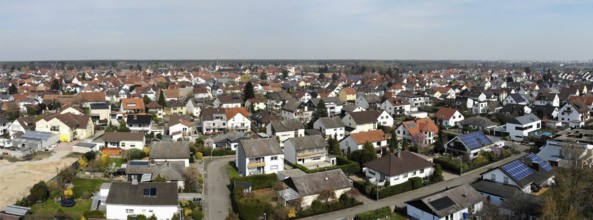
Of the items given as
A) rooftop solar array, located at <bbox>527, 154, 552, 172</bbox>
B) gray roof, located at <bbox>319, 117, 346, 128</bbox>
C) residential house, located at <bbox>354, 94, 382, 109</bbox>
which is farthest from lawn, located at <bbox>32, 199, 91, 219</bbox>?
residential house, located at <bbox>354, 94, 382, 109</bbox>

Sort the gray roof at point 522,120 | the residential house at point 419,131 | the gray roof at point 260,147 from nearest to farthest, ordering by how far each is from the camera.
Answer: the gray roof at point 260,147 < the residential house at point 419,131 < the gray roof at point 522,120

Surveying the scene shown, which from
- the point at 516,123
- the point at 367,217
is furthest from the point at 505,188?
the point at 516,123

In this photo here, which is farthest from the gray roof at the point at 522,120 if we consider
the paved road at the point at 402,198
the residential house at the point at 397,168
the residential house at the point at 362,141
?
the residential house at the point at 397,168

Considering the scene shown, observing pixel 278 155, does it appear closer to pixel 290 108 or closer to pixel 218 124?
pixel 218 124

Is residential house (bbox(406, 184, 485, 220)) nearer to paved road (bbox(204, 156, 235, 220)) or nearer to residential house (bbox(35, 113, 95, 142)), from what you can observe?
paved road (bbox(204, 156, 235, 220))

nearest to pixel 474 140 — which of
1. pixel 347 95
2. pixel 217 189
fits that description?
pixel 217 189

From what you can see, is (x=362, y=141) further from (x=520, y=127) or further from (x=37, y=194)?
(x=37, y=194)

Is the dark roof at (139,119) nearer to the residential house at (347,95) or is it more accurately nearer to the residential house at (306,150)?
the residential house at (306,150)
